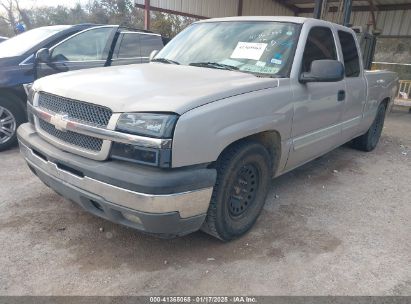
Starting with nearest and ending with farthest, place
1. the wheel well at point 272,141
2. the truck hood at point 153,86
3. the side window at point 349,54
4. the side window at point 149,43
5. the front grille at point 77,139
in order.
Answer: the truck hood at point 153,86
the front grille at point 77,139
the wheel well at point 272,141
the side window at point 349,54
the side window at point 149,43

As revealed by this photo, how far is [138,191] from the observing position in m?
2.27

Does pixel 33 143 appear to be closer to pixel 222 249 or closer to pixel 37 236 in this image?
pixel 37 236

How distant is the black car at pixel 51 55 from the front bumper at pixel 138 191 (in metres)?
Answer: 2.83

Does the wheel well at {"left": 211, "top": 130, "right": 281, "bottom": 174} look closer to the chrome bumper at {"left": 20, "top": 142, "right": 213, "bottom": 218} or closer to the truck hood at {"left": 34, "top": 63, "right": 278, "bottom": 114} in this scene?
the truck hood at {"left": 34, "top": 63, "right": 278, "bottom": 114}

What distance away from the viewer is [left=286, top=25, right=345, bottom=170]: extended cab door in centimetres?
342

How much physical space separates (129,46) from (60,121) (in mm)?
4048

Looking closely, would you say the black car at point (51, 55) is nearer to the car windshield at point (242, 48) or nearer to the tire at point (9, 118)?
the tire at point (9, 118)

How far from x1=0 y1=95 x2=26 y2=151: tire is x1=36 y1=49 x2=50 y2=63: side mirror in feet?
2.17

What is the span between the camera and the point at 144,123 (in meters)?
2.31

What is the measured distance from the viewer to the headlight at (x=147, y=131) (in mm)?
2266

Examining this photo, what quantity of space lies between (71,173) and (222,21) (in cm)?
241

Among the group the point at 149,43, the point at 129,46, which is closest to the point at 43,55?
A: the point at 129,46

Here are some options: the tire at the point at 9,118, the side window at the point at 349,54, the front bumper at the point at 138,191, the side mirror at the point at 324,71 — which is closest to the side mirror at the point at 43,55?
the tire at the point at 9,118

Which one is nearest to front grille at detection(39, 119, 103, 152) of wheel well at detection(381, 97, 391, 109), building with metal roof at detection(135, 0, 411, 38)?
wheel well at detection(381, 97, 391, 109)
